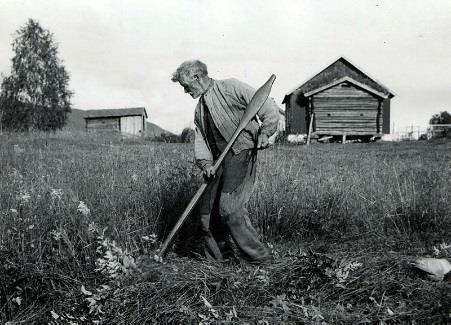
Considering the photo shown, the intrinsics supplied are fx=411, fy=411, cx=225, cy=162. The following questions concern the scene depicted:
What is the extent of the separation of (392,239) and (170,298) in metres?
2.55

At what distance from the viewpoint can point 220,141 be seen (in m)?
3.44

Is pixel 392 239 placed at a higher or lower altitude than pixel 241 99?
lower

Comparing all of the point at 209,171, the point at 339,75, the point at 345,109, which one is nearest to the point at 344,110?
the point at 345,109

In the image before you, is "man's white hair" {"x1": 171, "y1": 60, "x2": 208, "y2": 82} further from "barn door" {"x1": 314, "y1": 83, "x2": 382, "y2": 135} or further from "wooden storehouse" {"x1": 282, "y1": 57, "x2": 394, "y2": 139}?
"barn door" {"x1": 314, "y1": 83, "x2": 382, "y2": 135}

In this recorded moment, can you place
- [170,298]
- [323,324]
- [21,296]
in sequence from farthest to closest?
1. [21,296]
2. [170,298]
3. [323,324]

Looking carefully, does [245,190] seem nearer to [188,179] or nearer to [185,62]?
[185,62]

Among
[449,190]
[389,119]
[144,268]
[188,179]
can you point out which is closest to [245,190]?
[144,268]

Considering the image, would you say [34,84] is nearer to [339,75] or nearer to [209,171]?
[339,75]

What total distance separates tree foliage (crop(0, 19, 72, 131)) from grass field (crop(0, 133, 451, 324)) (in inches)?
1350

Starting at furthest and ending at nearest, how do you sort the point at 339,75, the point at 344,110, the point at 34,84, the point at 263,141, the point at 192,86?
the point at 34,84
the point at 339,75
the point at 344,110
the point at 192,86
the point at 263,141

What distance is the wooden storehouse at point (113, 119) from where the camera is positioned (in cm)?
4119

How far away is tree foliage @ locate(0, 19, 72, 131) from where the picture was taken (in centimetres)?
3509

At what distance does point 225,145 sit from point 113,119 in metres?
40.1

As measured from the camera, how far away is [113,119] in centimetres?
4162
